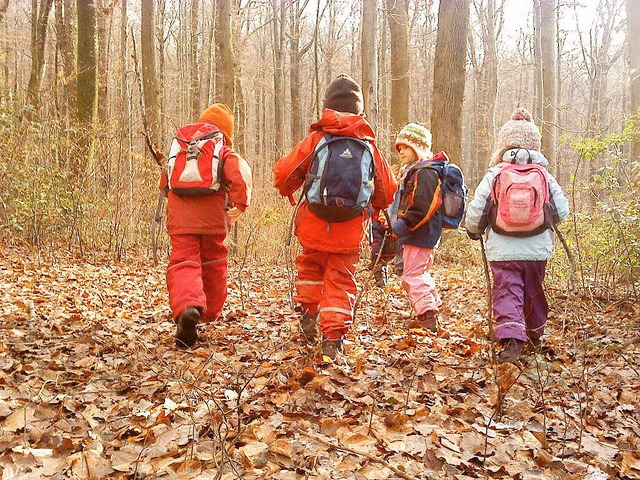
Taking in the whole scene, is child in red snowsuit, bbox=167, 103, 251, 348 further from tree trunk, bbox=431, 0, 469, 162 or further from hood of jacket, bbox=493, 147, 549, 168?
tree trunk, bbox=431, 0, 469, 162

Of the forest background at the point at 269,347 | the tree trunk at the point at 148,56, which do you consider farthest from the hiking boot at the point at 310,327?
the tree trunk at the point at 148,56

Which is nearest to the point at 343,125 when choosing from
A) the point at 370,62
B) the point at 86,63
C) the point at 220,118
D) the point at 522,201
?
the point at 220,118

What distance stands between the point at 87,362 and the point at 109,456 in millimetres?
1336

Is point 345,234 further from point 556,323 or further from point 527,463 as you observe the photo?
point 556,323

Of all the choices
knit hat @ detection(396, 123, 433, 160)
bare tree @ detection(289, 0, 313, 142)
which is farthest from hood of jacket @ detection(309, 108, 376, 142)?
bare tree @ detection(289, 0, 313, 142)

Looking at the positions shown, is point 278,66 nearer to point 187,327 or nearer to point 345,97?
point 345,97

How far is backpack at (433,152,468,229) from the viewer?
494 centimetres

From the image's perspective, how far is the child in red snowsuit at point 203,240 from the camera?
412 centimetres

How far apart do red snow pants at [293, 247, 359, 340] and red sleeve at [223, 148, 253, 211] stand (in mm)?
654

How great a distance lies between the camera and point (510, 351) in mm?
3893

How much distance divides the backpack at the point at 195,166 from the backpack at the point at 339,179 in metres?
0.88

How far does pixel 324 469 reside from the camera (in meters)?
2.27

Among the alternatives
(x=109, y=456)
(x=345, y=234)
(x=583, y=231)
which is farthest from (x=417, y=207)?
(x=109, y=456)

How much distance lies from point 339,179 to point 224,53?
7733mm
